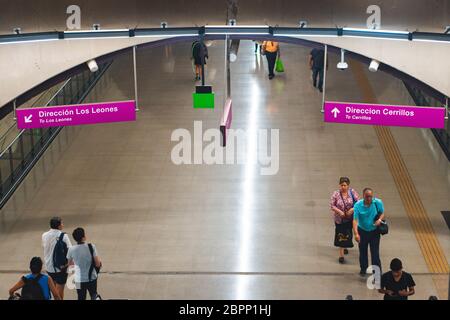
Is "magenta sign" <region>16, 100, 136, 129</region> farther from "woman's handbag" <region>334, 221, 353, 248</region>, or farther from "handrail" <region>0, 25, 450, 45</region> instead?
"woman's handbag" <region>334, 221, 353, 248</region>

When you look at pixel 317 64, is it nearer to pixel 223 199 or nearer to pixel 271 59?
pixel 271 59

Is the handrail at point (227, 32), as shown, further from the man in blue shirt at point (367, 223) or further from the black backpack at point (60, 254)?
the black backpack at point (60, 254)

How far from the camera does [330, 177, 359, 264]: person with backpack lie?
36.0ft

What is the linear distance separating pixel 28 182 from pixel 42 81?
2.38 metres

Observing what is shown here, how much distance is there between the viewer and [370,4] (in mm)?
13055

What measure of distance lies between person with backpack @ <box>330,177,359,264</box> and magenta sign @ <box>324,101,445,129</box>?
1696 millimetres

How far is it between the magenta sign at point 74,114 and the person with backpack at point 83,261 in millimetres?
3370

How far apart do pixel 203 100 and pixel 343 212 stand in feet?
10.5

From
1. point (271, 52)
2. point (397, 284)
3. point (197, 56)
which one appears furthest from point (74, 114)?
point (271, 52)

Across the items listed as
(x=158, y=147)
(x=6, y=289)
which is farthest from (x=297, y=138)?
(x=6, y=289)

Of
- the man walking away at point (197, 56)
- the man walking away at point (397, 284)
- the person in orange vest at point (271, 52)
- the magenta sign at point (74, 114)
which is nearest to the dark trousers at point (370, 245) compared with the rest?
the man walking away at point (397, 284)

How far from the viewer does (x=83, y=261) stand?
939cm

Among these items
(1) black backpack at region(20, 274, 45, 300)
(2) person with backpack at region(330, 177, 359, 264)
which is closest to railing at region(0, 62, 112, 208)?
(1) black backpack at region(20, 274, 45, 300)

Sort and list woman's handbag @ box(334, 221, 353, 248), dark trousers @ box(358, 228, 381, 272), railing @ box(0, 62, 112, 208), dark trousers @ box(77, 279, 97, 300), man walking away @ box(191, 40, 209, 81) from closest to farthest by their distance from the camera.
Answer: dark trousers @ box(77, 279, 97, 300)
dark trousers @ box(358, 228, 381, 272)
woman's handbag @ box(334, 221, 353, 248)
railing @ box(0, 62, 112, 208)
man walking away @ box(191, 40, 209, 81)
